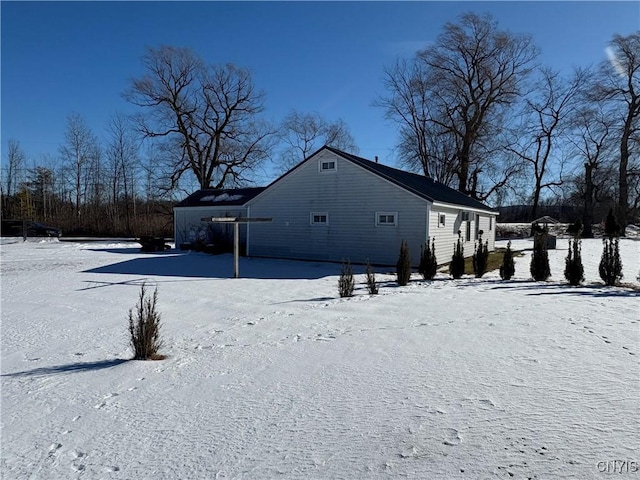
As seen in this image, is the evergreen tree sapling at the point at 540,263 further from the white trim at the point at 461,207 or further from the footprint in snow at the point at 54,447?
the footprint in snow at the point at 54,447

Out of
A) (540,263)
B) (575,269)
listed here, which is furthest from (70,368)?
(540,263)

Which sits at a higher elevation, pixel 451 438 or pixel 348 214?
pixel 348 214

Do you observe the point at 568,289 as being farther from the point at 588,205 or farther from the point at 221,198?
the point at 588,205

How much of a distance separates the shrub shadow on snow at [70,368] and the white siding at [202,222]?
47.2ft

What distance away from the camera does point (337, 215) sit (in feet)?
50.4

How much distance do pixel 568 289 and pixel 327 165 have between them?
9.40 m

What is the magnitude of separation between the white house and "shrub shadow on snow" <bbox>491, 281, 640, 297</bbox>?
415 centimetres

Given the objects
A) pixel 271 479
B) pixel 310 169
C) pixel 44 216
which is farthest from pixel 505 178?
pixel 44 216

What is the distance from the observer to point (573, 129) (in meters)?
38.7

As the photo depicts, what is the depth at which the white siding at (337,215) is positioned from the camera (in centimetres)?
1405

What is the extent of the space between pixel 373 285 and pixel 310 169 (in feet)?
27.2

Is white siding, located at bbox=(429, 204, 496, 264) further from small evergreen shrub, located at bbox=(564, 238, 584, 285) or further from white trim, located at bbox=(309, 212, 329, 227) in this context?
small evergreen shrub, located at bbox=(564, 238, 584, 285)

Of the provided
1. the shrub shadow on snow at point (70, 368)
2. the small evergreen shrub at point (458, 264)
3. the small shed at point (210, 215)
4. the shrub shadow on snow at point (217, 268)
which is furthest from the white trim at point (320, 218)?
the shrub shadow on snow at point (70, 368)

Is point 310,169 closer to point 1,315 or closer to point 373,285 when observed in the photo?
point 373,285
